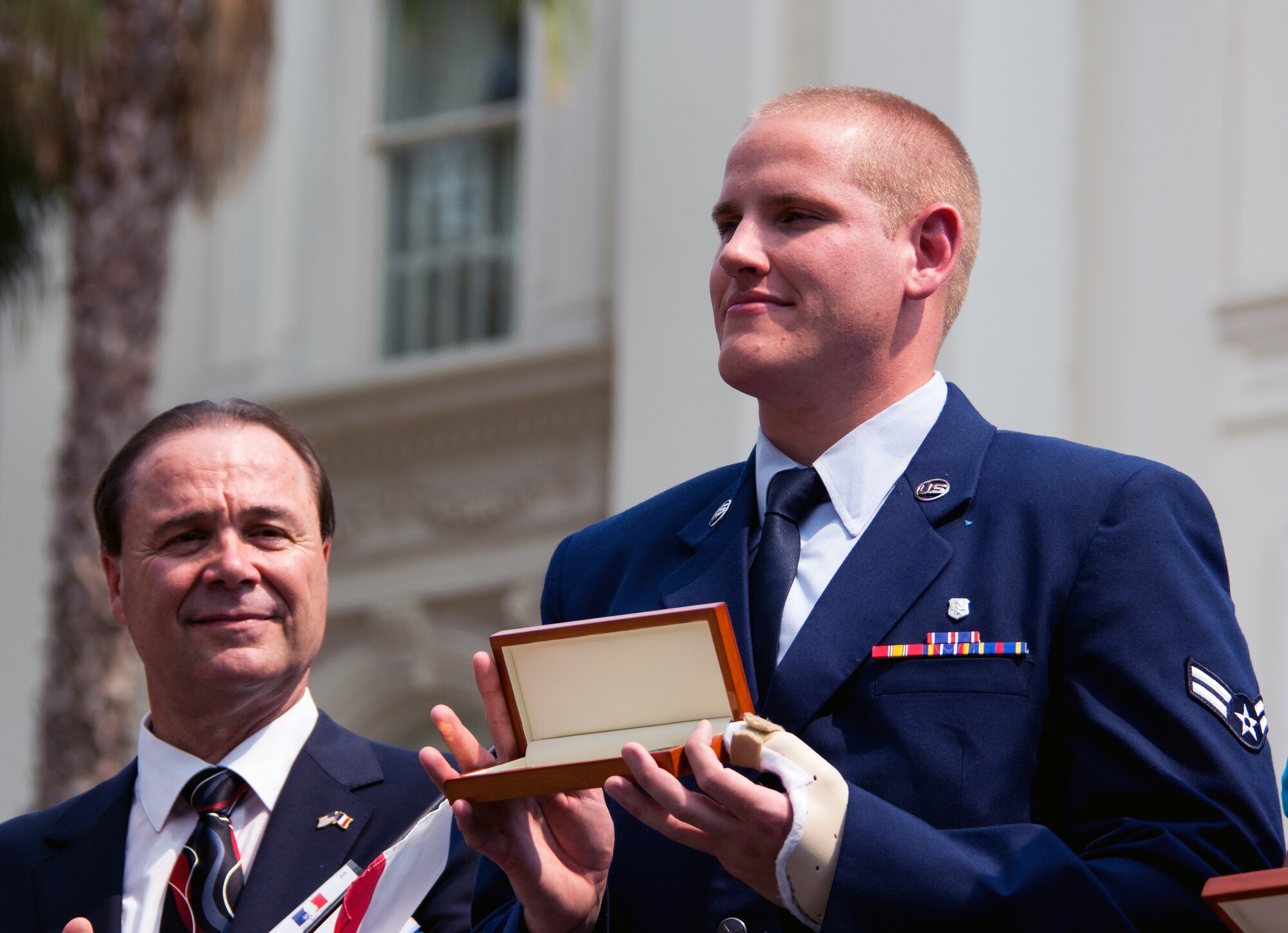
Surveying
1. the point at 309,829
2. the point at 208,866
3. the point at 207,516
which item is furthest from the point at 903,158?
the point at 208,866

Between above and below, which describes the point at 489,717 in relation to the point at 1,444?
above

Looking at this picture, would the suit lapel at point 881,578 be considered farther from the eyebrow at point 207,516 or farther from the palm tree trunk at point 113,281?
the palm tree trunk at point 113,281

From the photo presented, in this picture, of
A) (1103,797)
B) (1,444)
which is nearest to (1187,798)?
(1103,797)

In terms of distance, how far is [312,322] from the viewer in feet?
39.7

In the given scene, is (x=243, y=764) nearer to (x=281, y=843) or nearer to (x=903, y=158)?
(x=281, y=843)

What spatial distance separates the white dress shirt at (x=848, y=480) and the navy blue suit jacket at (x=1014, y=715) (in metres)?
0.03

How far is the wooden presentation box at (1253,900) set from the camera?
6.95 ft

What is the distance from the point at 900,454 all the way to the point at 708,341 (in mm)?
7066

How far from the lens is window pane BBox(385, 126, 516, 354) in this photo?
11.7 meters

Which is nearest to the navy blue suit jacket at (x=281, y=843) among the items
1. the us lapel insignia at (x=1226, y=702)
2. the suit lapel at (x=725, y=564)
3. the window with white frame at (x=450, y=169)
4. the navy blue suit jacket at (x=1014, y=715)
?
the navy blue suit jacket at (x=1014, y=715)

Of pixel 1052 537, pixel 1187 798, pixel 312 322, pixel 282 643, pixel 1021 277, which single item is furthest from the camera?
pixel 312 322

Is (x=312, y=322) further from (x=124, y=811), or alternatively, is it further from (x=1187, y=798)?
(x=1187, y=798)

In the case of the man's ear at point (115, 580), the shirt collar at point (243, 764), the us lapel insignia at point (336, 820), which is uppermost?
the man's ear at point (115, 580)

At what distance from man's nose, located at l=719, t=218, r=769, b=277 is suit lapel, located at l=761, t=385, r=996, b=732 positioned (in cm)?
33
